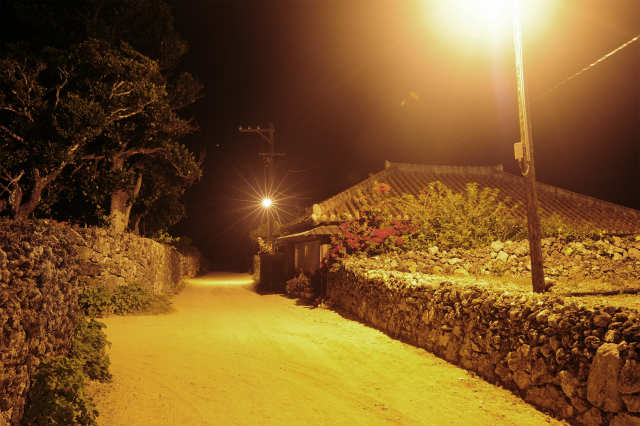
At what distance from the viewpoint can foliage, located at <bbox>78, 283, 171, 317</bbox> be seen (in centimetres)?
1127

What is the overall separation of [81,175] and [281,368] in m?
11.4

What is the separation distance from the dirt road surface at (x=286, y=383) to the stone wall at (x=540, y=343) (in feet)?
0.84

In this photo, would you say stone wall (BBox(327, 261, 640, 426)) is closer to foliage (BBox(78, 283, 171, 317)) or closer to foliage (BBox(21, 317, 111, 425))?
foliage (BBox(21, 317, 111, 425))

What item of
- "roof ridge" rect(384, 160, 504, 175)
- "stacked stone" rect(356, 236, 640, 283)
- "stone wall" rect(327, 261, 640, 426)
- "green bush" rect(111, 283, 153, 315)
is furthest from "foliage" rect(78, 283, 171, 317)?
"roof ridge" rect(384, 160, 504, 175)

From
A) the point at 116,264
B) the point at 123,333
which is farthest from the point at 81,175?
the point at 123,333

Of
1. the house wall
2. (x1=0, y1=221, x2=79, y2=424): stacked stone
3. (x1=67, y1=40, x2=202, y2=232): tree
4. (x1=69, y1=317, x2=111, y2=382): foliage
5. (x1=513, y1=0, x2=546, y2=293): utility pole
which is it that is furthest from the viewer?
the house wall

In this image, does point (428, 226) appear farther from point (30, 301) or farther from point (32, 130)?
point (32, 130)

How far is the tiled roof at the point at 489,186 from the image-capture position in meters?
17.1

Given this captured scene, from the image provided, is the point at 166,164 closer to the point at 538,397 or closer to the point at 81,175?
the point at 81,175

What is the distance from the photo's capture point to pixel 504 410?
484 cm

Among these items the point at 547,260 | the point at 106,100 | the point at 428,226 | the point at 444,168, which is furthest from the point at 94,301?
the point at 444,168

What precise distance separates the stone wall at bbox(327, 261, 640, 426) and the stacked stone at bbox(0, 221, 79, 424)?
5258 millimetres

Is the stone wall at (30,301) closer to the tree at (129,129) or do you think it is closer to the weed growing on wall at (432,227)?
the tree at (129,129)

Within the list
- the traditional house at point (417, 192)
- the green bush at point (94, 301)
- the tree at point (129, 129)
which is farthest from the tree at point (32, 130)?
the traditional house at point (417, 192)
